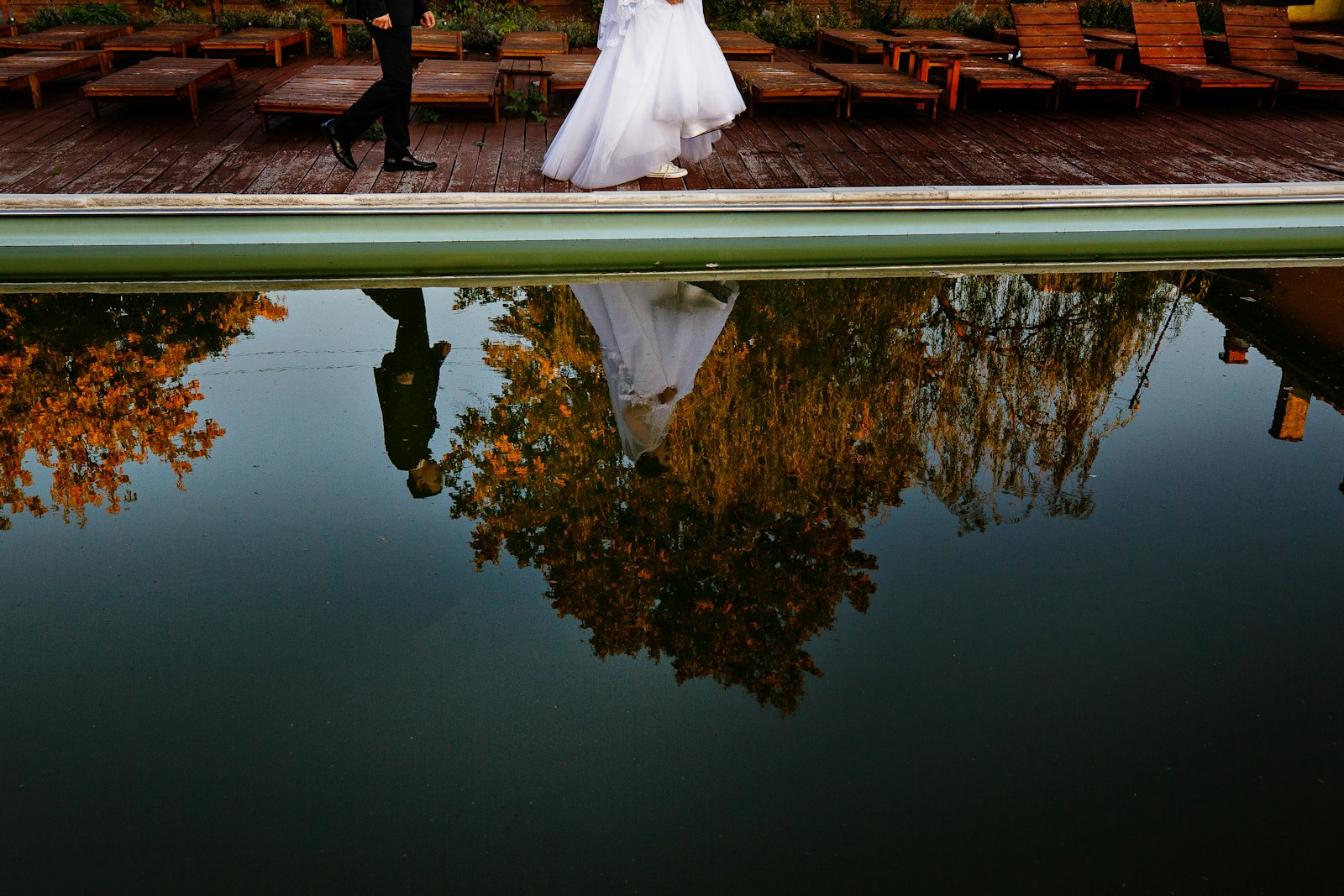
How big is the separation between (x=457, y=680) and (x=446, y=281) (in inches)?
124

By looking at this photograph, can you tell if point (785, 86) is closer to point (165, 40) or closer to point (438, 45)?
point (438, 45)

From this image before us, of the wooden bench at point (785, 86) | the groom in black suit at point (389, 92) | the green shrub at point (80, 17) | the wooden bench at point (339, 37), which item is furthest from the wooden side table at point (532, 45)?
the green shrub at point (80, 17)

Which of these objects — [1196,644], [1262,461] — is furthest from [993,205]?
[1196,644]

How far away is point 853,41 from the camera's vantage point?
920cm

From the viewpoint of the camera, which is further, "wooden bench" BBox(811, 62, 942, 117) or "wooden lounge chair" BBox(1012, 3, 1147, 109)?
"wooden lounge chair" BBox(1012, 3, 1147, 109)

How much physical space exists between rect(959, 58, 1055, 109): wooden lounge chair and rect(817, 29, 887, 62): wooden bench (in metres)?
1.02

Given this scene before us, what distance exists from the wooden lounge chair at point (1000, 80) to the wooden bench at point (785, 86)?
0.96m

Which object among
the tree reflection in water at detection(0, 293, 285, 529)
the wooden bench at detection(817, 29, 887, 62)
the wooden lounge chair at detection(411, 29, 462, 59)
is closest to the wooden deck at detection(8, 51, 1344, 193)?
the tree reflection in water at detection(0, 293, 285, 529)

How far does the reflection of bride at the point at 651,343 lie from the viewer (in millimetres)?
4051

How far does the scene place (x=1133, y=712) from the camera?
273 centimetres

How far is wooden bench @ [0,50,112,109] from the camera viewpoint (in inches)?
281

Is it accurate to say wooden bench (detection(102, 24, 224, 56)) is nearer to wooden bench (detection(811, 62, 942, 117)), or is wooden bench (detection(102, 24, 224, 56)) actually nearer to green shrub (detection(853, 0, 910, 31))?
wooden bench (detection(811, 62, 942, 117))

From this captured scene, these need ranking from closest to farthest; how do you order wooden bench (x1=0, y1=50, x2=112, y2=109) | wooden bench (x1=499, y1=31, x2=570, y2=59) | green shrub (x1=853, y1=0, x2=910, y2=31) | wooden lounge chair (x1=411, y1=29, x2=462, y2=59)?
wooden bench (x1=0, y1=50, x2=112, y2=109)
wooden bench (x1=499, y1=31, x2=570, y2=59)
wooden lounge chair (x1=411, y1=29, x2=462, y2=59)
green shrub (x1=853, y1=0, x2=910, y2=31)

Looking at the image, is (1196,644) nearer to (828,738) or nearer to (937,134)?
(828,738)
